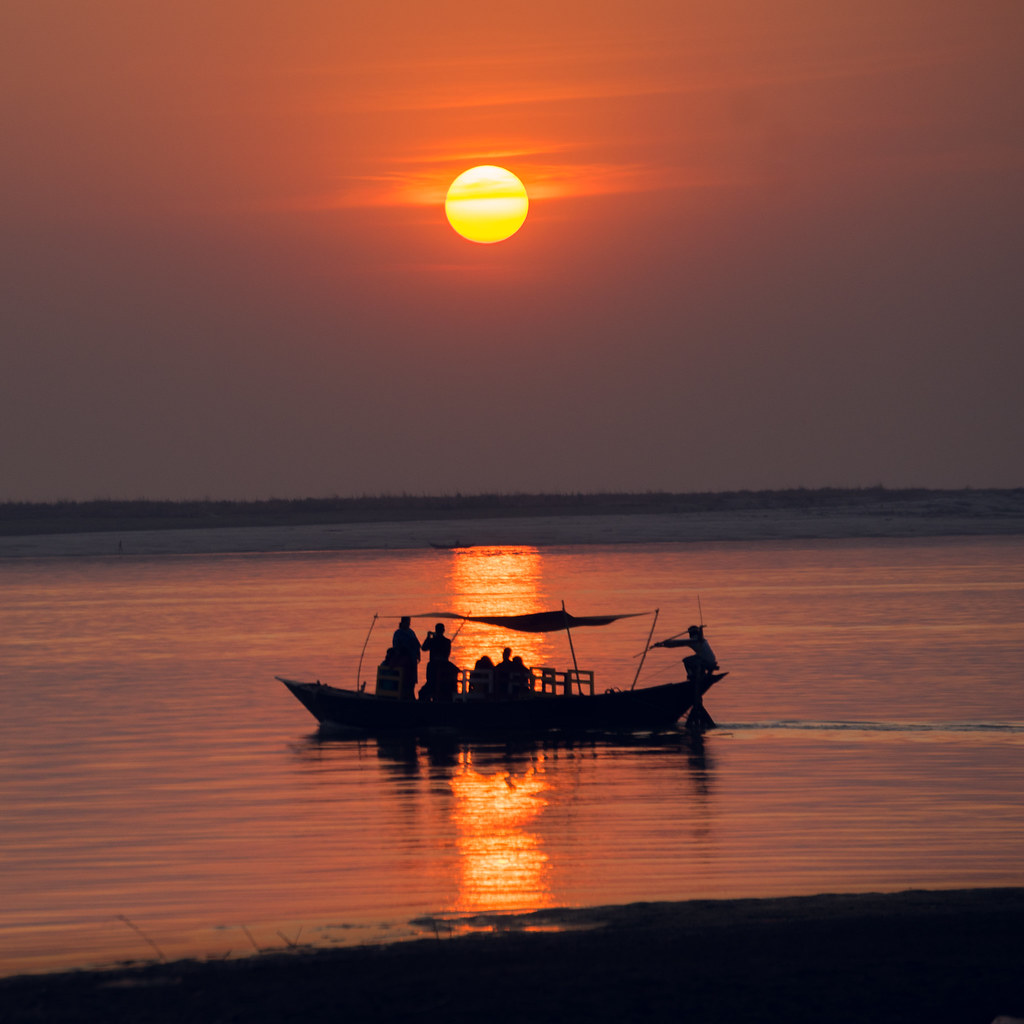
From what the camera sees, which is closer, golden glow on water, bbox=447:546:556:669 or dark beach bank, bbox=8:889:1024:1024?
dark beach bank, bbox=8:889:1024:1024

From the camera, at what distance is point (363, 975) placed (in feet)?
39.3

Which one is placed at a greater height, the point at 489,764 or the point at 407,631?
the point at 407,631

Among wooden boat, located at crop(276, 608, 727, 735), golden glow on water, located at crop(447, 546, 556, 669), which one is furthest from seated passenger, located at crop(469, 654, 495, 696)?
golden glow on water, located at crop(447, 546, 556, 669)

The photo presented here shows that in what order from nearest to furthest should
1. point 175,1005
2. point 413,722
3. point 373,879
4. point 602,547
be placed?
point 175,1005 < point 373,879 < point 413,722 < point 602,547

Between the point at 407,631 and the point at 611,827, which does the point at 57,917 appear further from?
the point at 407,631

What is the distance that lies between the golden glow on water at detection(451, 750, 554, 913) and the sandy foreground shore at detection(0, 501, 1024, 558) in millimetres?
100279

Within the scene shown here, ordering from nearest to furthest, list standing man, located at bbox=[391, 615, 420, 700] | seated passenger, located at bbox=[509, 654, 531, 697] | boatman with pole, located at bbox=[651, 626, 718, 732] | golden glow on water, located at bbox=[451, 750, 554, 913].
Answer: golden glow on water, located at bbox=[451, 750, 554, 913] → boatman with pole, located at bbox=[651, 626, 718, 732] → seated passenger, located at bbox=[509, 654, 531, 697] → standing man, located at bbox=[391, 615, 420, 700]

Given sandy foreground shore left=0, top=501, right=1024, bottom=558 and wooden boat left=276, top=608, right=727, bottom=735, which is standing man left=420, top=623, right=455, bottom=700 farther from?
sandy foreground shore left=0, top=501, right=1024, bottom=558

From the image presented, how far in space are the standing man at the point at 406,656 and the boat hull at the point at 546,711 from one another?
44 centimetres

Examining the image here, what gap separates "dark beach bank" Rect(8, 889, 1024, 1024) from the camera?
436 inches

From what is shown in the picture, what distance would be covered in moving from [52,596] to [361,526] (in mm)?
78902

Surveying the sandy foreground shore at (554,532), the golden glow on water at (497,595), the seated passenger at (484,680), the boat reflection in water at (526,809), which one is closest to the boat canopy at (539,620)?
the seated passenger at (484,680)

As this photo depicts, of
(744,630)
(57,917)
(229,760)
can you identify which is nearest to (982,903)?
(57,917)

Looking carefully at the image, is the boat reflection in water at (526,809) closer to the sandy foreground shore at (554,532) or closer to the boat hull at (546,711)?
the boat hull at (546,711)
